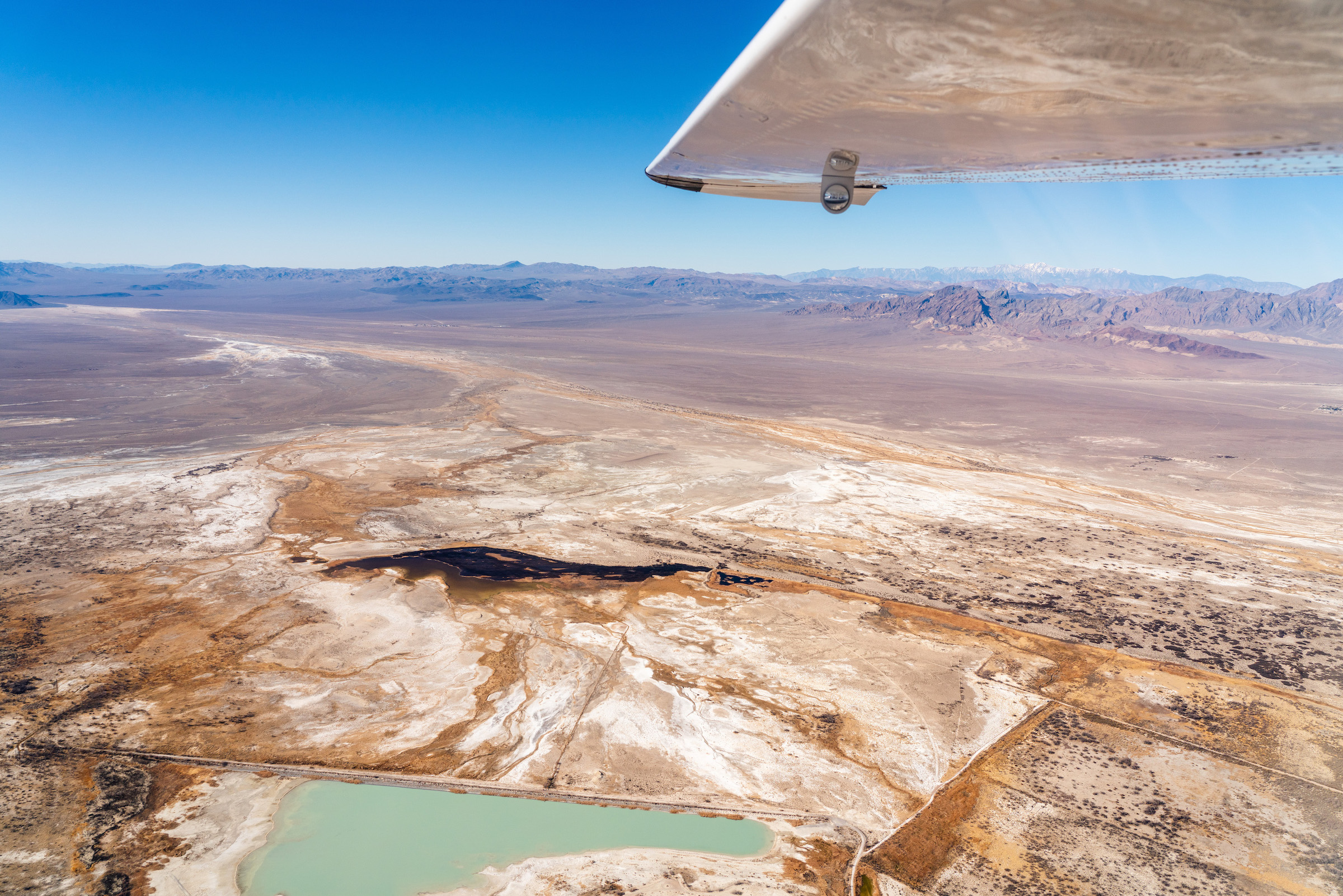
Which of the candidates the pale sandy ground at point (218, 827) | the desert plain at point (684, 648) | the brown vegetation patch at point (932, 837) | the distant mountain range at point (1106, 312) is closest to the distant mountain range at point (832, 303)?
the distant mountain range at point (1106, 312)

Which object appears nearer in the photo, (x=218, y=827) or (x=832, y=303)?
(x=218, y=827)

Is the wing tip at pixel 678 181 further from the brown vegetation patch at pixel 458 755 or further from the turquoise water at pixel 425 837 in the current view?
the brown vegetation patch at pixel 458 755

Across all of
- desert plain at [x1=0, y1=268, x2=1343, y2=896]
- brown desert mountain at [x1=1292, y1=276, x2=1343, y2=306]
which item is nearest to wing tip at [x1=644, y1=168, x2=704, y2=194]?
desert plain at [x1=0, y1=268, x2=1343, y2=896]

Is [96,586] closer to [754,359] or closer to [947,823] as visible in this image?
[947,823]

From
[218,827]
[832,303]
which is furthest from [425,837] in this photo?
[832,303]

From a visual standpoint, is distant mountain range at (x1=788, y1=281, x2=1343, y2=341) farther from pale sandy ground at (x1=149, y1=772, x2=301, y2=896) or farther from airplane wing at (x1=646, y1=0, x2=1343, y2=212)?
pale sandy ground at (x1=149, y1=772, x2=301, y2=896)

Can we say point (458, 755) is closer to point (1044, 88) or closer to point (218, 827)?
point (218, 827)
